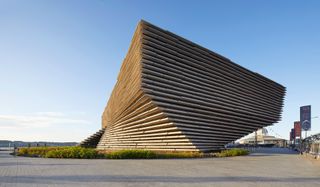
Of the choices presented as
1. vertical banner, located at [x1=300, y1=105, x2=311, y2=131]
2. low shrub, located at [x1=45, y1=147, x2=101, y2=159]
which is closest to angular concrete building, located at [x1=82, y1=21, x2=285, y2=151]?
vertical banner, located at [x1=300, y1=105, x2=311, y2=131]

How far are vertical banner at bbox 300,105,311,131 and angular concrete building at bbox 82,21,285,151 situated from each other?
5.44 m

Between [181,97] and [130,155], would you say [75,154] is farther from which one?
[181,97]

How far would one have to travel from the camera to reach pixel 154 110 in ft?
84.4

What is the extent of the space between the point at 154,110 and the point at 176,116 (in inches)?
71.7

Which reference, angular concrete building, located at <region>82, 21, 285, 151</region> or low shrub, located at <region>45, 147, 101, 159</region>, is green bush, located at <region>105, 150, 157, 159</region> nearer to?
low shrub, located at <region>45, 147, 101, 159</region>

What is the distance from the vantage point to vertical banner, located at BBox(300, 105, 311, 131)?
31.0 m

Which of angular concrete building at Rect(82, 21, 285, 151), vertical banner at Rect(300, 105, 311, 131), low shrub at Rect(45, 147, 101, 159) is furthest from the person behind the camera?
vertical banner at Rect(300, 105, 311, 131)

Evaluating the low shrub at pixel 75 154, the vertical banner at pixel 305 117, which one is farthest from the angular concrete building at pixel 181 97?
the low shrub at pixel 75 154

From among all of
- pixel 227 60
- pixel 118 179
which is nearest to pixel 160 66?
pixel 227 60

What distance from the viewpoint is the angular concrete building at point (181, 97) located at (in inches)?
961

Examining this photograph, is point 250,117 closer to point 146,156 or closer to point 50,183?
point 146,156

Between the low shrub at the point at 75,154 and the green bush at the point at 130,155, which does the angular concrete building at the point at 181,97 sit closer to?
the green bush at the point at 130,155

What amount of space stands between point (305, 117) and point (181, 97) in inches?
553

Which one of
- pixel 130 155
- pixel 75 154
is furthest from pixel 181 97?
pixel 75 154
